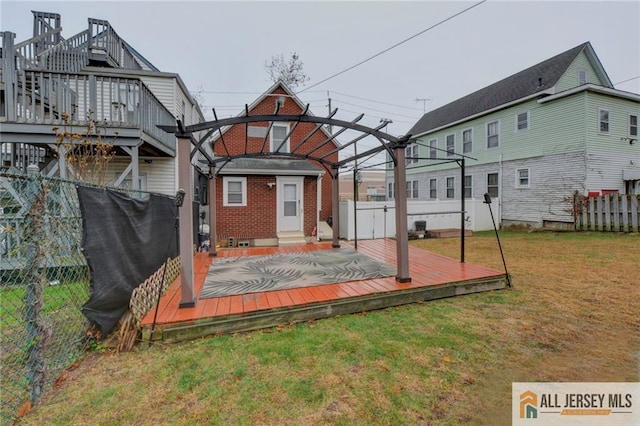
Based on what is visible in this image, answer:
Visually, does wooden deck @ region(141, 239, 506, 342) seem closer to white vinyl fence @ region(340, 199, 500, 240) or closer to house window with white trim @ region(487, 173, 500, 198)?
white vinyl fence @ region(340, 199, 500, 240)

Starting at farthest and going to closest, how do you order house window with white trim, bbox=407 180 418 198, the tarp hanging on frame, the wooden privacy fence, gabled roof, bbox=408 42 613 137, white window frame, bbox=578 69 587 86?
house window with white trim, bbox=407 180 418 198, white window frame, bbox=578 69 587 86, gabled roof, bbox=408 42 613 137, the wooden privacy fence, the tarp hanging on frame

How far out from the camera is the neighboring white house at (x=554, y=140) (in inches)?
439

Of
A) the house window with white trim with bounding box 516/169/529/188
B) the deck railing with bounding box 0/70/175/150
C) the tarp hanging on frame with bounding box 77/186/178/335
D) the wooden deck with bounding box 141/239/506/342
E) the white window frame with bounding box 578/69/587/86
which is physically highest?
the white window frame with bounding box 578/69/587/86

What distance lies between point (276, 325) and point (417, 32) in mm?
10290

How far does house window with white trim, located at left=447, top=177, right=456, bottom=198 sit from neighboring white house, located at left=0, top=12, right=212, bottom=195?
48.0 feet

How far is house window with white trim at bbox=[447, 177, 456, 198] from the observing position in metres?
17.0

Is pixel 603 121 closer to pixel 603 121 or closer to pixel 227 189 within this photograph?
pixel 603 121

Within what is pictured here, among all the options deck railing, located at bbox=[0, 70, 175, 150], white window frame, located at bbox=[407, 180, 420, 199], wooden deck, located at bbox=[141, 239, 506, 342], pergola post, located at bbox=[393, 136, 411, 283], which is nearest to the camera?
wooden deck, located at bbox=[141, 239, 506, 342]

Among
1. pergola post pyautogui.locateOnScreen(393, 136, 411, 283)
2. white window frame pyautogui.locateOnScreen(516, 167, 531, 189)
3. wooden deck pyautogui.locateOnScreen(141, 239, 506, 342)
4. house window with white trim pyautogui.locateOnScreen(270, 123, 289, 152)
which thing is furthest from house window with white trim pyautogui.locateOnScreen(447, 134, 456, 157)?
pergola post pyautogui.locateOnScreen(393, 136, 411, 283)

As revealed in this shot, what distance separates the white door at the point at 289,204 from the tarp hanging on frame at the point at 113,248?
610 centimetres

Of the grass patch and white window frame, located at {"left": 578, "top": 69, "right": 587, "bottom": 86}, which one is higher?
white window frame, located at {"left": 578, "top": 69, "right": 587, "bottom": 86}

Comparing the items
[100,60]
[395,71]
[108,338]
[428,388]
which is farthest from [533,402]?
[395,71]

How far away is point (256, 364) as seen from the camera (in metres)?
2.68

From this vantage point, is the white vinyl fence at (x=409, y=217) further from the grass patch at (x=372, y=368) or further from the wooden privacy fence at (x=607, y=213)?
the grass patch at (x=372, y=368)
